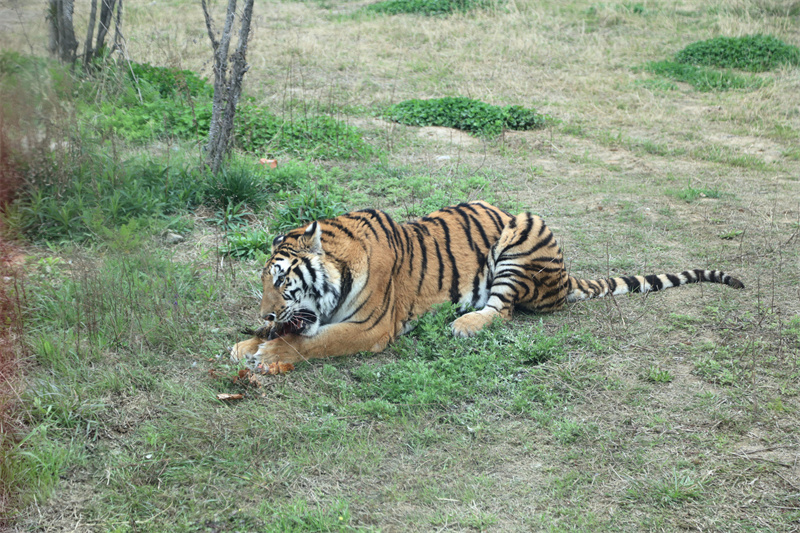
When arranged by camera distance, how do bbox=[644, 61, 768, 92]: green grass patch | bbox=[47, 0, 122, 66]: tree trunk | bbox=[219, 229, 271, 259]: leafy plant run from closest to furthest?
bbox=[219, 229, 271, 259]: leafy plant
bbox=[47, 0, 122, 66]: tree trunk
bbox=[644, 61, 768, 92]: green grass patch

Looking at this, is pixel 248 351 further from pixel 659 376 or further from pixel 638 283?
pixel 638 283

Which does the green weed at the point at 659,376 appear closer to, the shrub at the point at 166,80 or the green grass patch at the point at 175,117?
the green grass patch at the point at 175,117

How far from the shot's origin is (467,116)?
10047 mm

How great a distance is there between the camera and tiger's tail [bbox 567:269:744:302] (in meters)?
5.36

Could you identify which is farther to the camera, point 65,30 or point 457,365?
point 65,30

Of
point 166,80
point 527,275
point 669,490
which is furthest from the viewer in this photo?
point 166,80

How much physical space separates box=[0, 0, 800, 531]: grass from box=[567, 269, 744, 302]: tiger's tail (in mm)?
90

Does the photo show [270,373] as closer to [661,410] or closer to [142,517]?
[142,517]

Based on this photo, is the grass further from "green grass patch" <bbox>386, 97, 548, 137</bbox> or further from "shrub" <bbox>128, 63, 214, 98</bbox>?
"green grass patch" <bbox>386, 97, 548, 137</bbox>

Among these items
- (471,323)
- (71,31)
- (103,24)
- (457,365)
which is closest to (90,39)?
(103,24)

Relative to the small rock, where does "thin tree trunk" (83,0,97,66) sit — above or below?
above

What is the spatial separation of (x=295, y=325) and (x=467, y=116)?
6.43m

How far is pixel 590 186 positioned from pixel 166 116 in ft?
17.3

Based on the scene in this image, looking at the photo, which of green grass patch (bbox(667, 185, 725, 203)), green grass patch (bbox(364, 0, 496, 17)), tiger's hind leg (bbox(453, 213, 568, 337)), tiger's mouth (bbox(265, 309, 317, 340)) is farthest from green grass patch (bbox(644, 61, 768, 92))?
tiger's mouth (bbox(265, 309, 317, 340))
